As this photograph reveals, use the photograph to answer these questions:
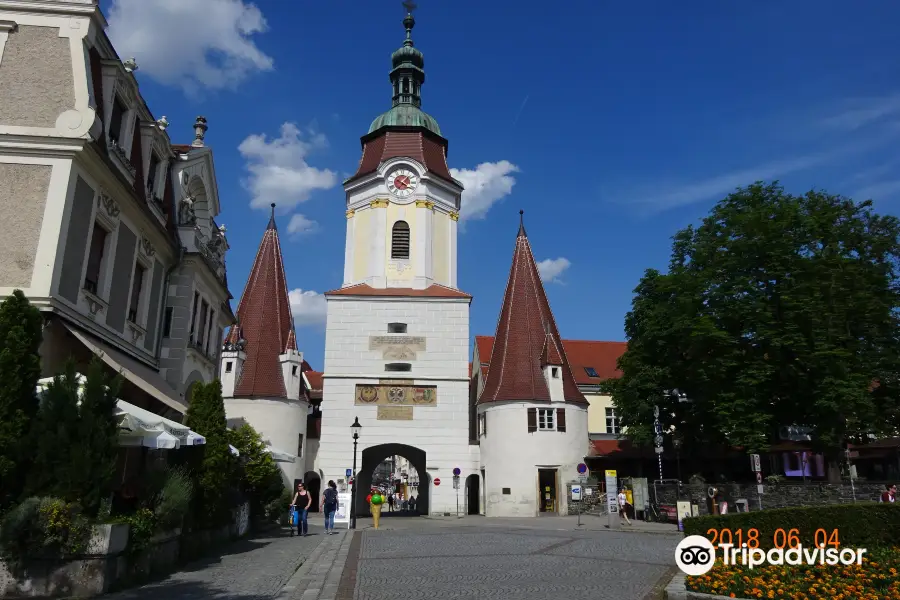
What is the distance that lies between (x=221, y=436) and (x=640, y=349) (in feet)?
81.9

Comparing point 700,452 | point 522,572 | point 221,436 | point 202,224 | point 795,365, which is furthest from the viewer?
point 700,452

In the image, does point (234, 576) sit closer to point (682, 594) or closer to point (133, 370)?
point (133, 370)

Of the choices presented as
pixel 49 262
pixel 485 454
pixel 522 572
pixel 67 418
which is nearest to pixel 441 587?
pixel 522 572

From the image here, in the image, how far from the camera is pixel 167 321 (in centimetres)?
1941

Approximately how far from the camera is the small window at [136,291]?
1688cm

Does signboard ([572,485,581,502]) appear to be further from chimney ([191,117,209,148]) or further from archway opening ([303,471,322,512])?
chimney ([191,117,209,148])

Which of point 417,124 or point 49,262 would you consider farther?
point 417,124

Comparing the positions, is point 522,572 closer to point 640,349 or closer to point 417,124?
point 640,349

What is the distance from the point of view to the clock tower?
39188mm

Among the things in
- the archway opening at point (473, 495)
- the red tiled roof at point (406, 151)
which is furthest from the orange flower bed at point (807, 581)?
the red tiled roof at point (406, 151)

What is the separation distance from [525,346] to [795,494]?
17530 mm

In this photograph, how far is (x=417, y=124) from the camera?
150ft

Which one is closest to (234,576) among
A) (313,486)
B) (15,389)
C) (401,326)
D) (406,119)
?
(15,389)

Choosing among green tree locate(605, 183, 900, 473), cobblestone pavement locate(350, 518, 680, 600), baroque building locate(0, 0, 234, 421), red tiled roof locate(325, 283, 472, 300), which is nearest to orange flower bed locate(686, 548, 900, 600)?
cobblestone pavement locate(350, 518, 680, 600)
